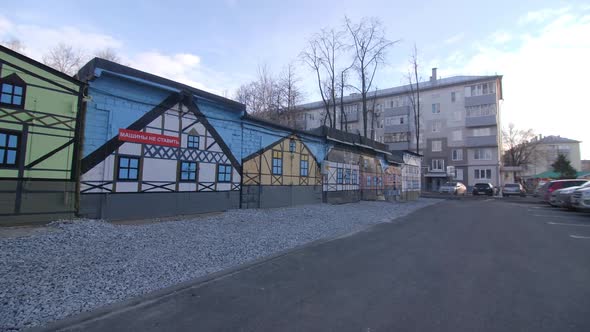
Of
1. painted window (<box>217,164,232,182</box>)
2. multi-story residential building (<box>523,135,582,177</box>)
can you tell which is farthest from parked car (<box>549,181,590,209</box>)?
multi-story residential building (<box>523,135,582,177</box>)

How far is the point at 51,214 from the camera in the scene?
746 cm

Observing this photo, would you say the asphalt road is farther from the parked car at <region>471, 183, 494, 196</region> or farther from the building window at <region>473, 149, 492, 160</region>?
the building window at <region>473, 149, 492, 160</region>

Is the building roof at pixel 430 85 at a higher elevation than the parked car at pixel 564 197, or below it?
higher

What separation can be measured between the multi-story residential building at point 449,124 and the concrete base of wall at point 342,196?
73.0ft

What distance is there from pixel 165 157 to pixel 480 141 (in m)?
47.6

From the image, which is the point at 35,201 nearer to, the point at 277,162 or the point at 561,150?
the point at 277,162

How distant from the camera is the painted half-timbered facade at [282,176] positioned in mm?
13012

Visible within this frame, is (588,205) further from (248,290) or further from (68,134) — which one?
(68,134)

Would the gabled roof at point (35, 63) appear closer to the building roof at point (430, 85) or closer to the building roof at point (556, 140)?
the building roof at point (430, 85)

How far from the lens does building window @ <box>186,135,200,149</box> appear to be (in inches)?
413

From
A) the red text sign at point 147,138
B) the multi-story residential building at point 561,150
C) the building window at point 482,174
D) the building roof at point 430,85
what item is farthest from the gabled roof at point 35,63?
the multi-story residential building at point 561,150

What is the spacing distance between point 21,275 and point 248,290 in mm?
3579

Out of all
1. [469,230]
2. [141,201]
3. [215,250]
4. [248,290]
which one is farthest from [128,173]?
[469,230]

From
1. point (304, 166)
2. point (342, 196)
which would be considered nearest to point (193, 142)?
point (304, 166)
